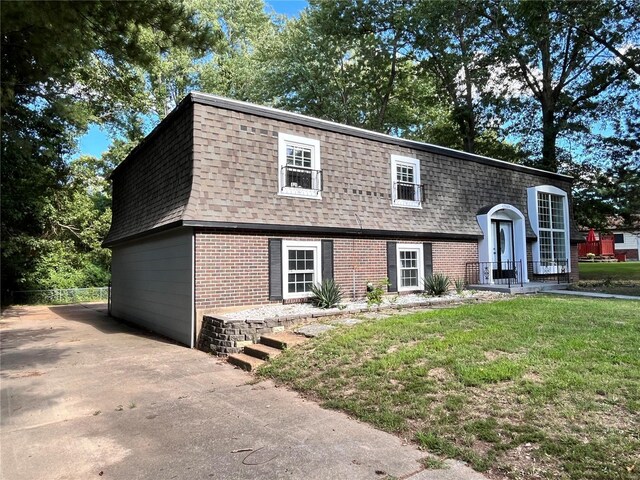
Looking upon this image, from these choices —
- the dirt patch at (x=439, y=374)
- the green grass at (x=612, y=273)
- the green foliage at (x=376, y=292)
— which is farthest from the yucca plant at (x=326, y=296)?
the green grass at (x=612, y=273)

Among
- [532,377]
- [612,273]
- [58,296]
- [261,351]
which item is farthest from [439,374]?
[58,296]

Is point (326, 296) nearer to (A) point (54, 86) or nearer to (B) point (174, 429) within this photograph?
(B) point (174, 429)

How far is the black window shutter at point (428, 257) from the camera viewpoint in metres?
12.6

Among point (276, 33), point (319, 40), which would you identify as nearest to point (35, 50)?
point (319, 40)

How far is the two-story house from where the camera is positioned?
888cm

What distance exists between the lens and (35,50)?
21.4 feet

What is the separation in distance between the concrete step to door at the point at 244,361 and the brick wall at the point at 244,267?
1649mm

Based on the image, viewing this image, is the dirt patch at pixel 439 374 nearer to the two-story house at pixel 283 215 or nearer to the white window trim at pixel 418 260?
the two-story house at pixel 283 215

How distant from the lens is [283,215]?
9.83m

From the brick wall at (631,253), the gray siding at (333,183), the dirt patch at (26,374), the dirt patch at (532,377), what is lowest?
the dirt patch at (26,374)

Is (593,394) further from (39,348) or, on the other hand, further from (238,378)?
(39,348)

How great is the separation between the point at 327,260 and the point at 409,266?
3079 millimetres

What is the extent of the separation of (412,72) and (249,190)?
2147cm

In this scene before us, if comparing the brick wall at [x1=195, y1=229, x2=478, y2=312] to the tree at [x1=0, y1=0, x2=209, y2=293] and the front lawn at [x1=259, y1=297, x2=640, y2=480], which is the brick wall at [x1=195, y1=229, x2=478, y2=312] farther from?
the tree at [x1=0, y1=0, x2=209, y2=293]
